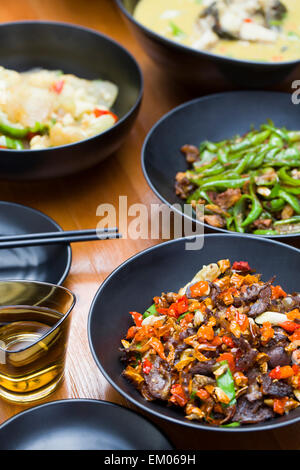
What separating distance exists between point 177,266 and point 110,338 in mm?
302

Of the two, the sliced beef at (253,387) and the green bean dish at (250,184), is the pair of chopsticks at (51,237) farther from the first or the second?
the sliced beef at (253,387)

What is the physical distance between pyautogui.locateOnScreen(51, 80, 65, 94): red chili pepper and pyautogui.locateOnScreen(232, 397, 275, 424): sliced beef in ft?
4.38

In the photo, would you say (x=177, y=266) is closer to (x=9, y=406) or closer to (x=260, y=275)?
(x=260, y=275)

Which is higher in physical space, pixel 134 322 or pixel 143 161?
pixel 143 161

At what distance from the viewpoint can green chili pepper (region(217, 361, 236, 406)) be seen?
115 centimetres

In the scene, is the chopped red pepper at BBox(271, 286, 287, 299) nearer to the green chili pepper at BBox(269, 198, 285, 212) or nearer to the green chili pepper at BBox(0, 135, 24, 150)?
the green chili pepper at BBox(269, 198, 285, 212)

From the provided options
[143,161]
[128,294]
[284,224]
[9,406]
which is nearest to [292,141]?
[284,224]

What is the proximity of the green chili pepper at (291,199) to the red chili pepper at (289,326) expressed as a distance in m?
0.49

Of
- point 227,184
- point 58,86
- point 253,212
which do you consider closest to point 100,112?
point 58,86

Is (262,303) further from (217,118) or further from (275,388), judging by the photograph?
(217,118)

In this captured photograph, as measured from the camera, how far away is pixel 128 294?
4.65 feet

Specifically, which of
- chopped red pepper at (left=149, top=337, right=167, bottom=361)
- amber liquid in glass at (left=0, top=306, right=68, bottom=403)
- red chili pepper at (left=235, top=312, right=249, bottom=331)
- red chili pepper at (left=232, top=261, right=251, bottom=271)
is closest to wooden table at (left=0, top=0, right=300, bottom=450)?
amber liquid in glass at (left=0, top=306, right=68, bottom=403)

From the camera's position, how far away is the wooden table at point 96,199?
129 cm
